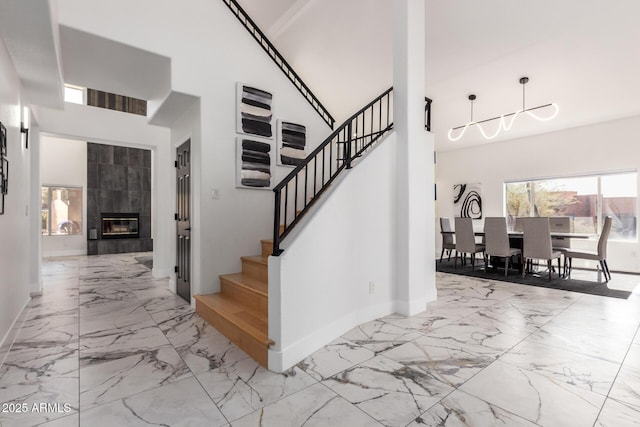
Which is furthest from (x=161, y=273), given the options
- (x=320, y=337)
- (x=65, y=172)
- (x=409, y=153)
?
(x=65, y=172)

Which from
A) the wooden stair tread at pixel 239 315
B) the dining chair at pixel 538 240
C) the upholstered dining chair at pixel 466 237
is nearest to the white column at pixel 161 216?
the wooden stair tread at pixel 239 315

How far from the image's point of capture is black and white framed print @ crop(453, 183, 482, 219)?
27.5ft

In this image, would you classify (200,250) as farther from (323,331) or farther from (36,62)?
(36,62)

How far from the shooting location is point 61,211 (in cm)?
902

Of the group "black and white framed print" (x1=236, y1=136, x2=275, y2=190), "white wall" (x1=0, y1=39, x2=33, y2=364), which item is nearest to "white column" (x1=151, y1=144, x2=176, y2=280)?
"white wall" (x1=0, y1=39, x2=33, y2=364)

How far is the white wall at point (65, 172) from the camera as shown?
28.5 ft

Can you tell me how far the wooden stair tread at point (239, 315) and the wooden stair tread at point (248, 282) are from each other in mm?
200

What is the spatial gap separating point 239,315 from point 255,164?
1973 mm

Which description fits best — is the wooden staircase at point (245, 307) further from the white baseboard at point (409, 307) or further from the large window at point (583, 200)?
the large window at point (583, 200)

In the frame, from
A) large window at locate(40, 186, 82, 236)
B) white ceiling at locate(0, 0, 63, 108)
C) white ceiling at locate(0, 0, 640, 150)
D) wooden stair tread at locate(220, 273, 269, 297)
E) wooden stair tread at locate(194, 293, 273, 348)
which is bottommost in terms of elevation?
wooden stair tread at locate(194, 293, 273, 348)

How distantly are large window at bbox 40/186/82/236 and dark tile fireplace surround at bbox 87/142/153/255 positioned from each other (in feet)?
1.48

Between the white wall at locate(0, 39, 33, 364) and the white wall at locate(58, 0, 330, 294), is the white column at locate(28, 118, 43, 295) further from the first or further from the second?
the white wall at locate(58, 0, 330, 294)

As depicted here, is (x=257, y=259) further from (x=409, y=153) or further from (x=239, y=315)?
(x=409, y=153)

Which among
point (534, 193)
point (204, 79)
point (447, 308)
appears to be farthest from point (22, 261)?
point (534, 193)
